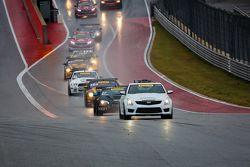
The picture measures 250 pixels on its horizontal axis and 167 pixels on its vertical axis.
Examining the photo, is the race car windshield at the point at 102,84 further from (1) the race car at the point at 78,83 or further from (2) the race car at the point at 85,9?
(2) the race car at the point at 85,9

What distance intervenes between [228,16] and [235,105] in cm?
1155

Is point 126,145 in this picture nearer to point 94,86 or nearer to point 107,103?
point 107,103

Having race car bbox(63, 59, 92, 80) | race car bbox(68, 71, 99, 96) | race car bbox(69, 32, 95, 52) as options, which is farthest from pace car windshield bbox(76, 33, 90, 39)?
race car bbox(68, 71, 99, 96)

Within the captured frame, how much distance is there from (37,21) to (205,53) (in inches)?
920

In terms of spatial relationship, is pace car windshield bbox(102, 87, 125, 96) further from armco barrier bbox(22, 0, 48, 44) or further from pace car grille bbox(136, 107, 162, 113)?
armco barrier bbox(22, 0, 48, 44)

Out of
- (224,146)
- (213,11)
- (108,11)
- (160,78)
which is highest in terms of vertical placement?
(224,146)

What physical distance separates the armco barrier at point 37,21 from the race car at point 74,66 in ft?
61.0

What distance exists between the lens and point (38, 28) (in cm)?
7769

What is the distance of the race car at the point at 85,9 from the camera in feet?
298

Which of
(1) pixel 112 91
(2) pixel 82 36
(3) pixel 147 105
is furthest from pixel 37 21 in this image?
(3) pixel 147 105

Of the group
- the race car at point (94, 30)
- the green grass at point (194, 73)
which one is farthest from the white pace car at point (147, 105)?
the race car at point (94, 30)

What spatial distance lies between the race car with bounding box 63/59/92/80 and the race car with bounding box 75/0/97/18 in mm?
35371

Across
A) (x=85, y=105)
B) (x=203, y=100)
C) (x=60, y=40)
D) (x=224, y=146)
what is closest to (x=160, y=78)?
(x=203, y=100)

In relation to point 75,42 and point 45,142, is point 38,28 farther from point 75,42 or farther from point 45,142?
point 45,142
